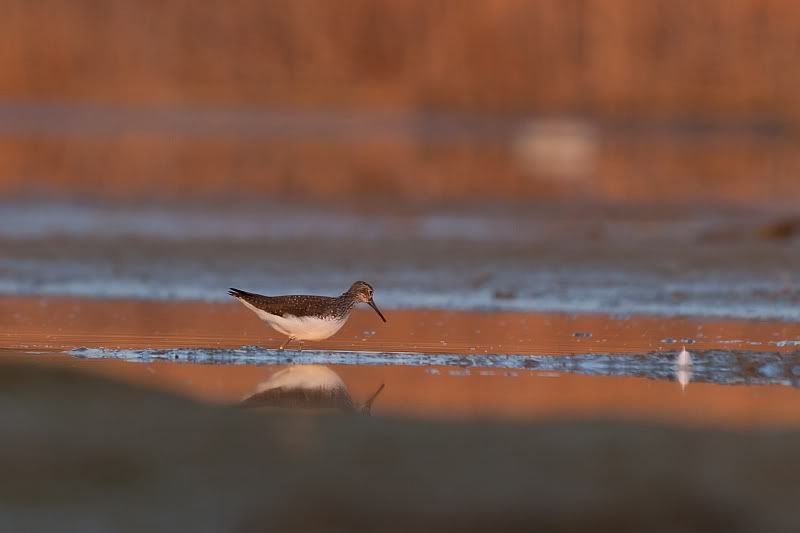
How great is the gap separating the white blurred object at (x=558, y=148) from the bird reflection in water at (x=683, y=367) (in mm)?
21922

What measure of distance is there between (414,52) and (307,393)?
7154 centimetres

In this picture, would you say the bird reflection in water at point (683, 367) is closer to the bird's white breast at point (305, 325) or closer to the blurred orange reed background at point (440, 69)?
the bird's white breast at point (305, 325)

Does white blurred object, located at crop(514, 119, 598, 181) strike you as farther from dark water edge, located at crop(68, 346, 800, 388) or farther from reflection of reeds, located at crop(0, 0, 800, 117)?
dark water edge, located at crop(68, 346, 800, 388)

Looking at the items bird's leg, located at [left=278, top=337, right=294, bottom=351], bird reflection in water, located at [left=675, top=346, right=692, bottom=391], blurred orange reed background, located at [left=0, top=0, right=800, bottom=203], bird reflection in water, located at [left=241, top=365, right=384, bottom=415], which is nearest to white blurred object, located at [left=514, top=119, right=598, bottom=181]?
blurred orange reed background, located at [left=0, top=0, right=800, bottom=203]

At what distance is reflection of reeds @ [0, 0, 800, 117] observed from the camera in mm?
75375

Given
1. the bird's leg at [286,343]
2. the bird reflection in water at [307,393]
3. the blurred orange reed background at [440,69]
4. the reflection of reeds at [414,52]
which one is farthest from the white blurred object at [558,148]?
the bird reflection in water at [307,393]

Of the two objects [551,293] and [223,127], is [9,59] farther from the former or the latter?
[551,293]

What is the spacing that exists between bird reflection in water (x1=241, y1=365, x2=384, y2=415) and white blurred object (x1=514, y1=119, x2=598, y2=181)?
23.0 m

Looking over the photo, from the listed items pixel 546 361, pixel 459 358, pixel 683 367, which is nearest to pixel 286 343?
pixel 459 358

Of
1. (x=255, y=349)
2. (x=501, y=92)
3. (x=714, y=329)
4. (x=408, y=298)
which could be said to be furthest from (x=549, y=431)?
(x=501, y=92)

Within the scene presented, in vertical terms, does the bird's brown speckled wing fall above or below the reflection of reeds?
below

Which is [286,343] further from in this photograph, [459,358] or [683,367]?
[683,367]

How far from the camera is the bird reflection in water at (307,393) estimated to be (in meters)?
9.24

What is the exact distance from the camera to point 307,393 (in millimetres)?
9820
